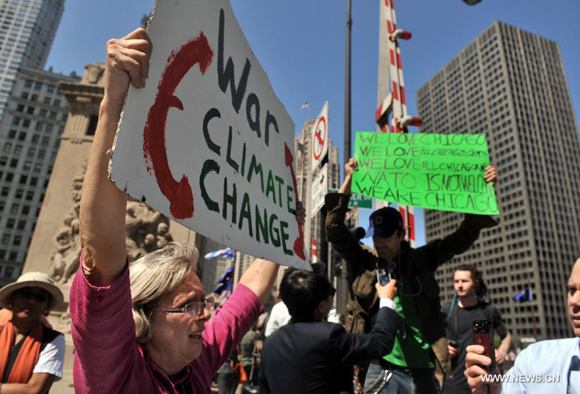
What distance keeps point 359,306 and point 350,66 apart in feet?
15.9

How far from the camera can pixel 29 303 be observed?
290 centimetres

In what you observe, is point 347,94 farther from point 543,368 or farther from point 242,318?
point 543,368

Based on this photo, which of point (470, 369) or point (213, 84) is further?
point (213, 84)

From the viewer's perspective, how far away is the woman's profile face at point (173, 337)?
1329 mm

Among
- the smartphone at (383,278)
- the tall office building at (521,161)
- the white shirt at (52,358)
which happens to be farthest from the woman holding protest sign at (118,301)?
the tall office building at (521,161)

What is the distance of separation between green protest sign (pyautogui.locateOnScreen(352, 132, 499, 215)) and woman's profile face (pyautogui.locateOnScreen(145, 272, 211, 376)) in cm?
214

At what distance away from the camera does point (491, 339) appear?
121 centimetres

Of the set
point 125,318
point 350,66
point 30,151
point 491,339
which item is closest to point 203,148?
point 125,318

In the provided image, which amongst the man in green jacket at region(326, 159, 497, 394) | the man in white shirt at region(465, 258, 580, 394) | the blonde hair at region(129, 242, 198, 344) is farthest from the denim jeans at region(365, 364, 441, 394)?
the blonde hair at region(129, 242, 198, 344)

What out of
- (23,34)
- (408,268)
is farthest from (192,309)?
(23,34)

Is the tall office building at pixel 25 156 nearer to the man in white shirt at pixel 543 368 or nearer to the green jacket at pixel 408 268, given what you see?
the green jacket at pixel 408 268

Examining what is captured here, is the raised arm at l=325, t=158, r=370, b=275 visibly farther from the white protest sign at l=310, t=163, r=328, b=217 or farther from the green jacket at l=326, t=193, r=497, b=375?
the white protest sign at l=310, t=163, r=328, b=217

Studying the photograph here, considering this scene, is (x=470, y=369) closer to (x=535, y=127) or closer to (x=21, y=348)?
(x=21, y=348)

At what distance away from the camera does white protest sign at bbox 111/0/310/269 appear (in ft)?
3.56
